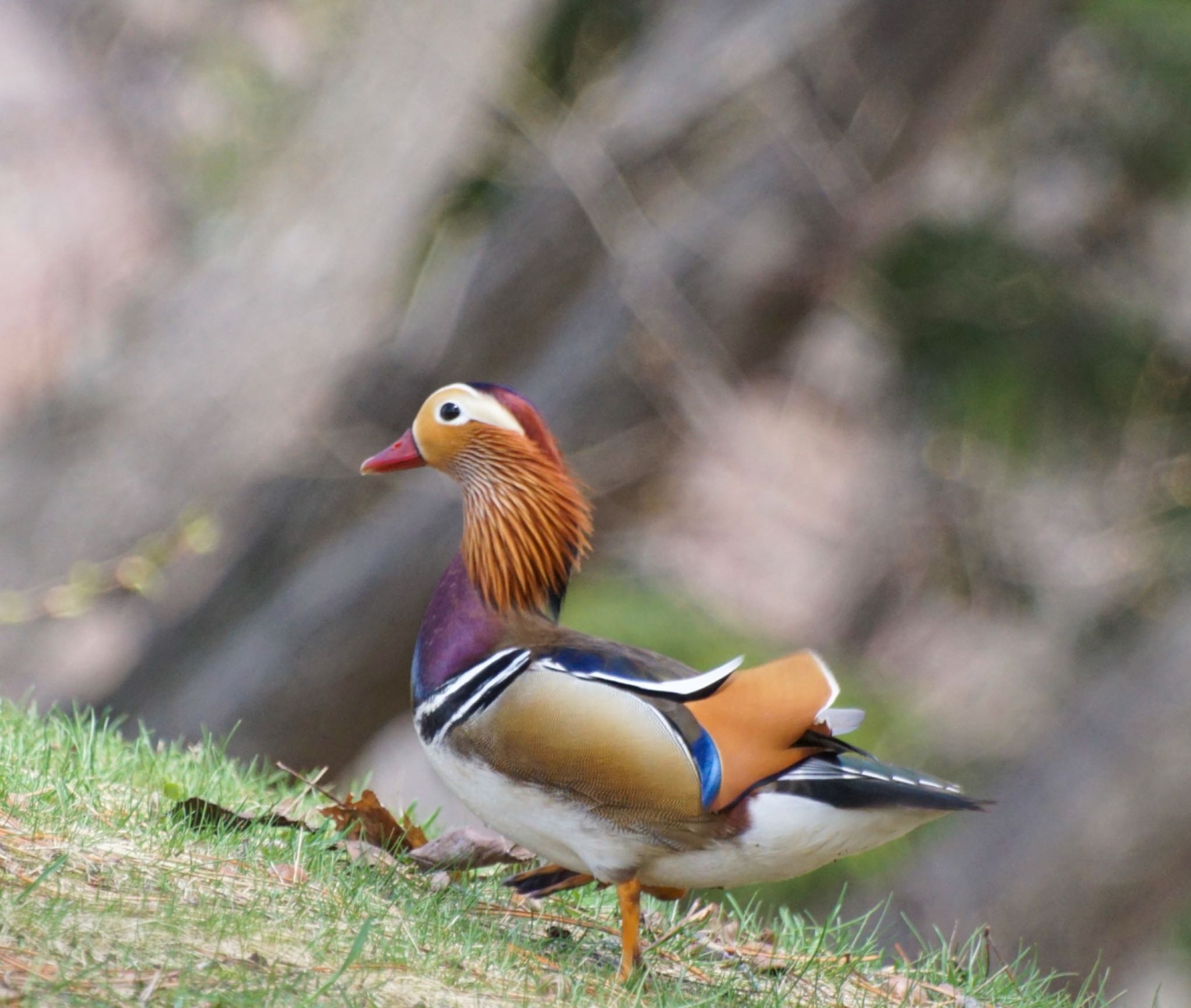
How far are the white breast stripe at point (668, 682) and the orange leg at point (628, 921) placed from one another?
309mm

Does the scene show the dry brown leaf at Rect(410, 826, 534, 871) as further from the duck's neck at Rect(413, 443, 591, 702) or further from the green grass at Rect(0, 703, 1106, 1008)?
the duck's neck at Rect(413, 443, 591, 702)

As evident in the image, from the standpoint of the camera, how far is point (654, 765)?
2191 mm

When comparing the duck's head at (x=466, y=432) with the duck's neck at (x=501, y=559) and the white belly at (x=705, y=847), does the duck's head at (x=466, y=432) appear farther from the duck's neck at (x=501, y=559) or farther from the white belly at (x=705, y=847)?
the white belly at (x=705, y=847)

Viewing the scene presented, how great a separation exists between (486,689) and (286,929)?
479 mm

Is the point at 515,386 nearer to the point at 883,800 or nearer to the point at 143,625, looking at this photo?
the point at 143,625

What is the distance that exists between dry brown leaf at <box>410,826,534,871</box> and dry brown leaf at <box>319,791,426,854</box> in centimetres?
4

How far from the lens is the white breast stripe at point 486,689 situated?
91.0 inches

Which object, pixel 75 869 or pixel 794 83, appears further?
pixel 794 83

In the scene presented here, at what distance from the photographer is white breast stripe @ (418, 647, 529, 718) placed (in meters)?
2.37

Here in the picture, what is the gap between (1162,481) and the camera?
6.14m

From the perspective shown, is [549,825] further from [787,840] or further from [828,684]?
[828,684]

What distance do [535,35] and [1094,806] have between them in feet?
12.7

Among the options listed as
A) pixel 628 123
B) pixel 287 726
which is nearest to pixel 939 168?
pixel 628 123

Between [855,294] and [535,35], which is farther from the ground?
[535,35]
